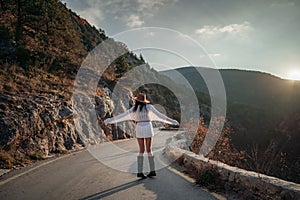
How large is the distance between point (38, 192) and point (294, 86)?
3803 inches

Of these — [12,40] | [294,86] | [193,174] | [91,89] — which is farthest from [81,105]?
[294,86]

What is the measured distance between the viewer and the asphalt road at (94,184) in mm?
4953

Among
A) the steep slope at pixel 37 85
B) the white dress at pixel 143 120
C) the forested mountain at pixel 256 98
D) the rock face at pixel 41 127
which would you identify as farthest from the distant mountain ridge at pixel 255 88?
the white dress at pixel 143 120

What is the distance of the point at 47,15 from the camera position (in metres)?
21.4

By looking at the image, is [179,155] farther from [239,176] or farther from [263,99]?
[263,99]

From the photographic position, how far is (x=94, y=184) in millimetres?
5855

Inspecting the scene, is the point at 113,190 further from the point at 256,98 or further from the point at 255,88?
the point at 255,88

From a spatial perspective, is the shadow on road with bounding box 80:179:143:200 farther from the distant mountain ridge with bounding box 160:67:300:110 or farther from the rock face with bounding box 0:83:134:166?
the distant mountain ridge with bounding box 160:67:300:110

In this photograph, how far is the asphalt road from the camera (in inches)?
195

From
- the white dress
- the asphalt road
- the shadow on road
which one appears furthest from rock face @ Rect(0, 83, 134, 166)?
the shadow on road

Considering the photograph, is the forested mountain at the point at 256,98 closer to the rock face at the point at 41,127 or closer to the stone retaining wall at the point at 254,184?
the rock face at the point at 41,127

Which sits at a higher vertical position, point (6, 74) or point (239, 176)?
point (6, 74)

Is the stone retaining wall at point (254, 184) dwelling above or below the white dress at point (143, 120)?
below

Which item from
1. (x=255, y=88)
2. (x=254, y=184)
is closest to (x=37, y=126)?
(x=254, y=184)
